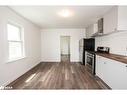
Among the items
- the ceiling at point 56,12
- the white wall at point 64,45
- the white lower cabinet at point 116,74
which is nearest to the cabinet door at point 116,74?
the white lower cabinet at point 116,74

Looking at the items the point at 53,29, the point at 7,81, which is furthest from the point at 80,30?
the point at 7,81

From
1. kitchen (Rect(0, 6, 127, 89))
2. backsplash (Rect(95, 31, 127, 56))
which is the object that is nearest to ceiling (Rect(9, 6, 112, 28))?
kitchen (Rect(0, 6, 127, 89))

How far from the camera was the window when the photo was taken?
157 inches

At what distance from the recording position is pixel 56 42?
26.2 feet

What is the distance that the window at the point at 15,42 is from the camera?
400 cm

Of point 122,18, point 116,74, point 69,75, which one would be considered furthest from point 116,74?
point 69,75

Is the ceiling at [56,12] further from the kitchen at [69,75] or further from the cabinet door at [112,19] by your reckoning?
the cabinet door at [112,19]

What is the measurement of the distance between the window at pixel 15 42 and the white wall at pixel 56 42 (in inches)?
133

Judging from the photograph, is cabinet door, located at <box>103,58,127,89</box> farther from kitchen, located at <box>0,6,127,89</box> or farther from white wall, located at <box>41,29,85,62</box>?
white wall, located at <box>41,29,85,62</box>
